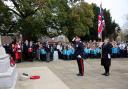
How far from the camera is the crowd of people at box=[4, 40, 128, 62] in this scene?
81.8 feet

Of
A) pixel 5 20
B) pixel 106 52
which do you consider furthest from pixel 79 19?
pixel 106 52

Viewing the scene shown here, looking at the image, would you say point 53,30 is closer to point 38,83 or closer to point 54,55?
point 54,55

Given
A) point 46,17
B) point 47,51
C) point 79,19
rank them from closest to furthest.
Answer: point 47,51 < point 46,17 < point 79,19

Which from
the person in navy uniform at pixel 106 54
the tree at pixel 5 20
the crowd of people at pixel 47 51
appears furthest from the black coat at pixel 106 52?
the tree at pixel 5 20

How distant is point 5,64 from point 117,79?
621cm

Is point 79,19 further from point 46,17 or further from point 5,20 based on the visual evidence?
point 5,20

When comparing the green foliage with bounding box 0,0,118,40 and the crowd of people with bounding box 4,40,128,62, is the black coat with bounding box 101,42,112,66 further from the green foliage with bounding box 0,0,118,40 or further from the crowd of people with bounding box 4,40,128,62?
the green foliage with bounding box 0,0,118,40

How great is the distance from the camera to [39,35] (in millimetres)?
30016

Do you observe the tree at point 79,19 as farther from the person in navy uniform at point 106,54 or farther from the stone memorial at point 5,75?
the stone memorial at point 5,75

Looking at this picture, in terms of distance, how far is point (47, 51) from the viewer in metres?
25.7

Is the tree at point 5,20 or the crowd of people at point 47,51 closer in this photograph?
the crowd of people at point 47,51

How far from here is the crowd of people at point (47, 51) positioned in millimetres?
24938

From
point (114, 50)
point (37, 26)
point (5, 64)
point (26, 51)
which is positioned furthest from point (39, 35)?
point (5, 64)

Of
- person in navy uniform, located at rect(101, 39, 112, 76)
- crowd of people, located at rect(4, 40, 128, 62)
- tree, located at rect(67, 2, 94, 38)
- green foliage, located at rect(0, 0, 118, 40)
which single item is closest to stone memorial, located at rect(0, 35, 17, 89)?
person in navy uniform, located at rect(101, 39, 112, 76)
